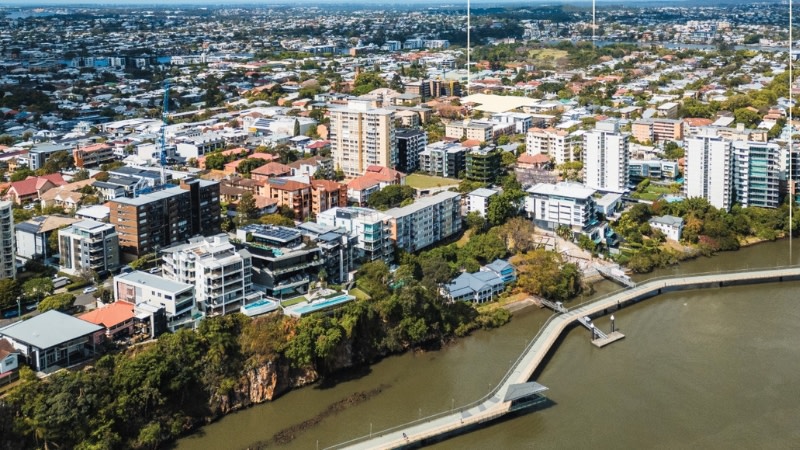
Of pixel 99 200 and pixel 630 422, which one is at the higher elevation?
pixel 99 200

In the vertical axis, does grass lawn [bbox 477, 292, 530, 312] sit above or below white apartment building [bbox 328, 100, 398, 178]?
below

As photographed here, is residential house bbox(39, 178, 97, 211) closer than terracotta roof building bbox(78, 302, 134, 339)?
No

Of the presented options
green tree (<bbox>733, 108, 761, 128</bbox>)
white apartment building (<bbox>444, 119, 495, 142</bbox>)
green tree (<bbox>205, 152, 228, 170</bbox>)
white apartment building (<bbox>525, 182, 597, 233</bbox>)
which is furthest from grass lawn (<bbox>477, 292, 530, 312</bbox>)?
green tree (<bbox>733, 108, 761, 128</bbox>)

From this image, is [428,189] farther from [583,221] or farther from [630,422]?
[630,422]

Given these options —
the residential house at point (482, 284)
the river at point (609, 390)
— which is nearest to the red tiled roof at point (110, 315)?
the river at point (609, 390)

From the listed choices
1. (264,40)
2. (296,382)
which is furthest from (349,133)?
(264,40)

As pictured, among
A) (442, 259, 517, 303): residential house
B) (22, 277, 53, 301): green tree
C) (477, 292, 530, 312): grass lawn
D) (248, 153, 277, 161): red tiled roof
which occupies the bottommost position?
(477, 292, 530, 312): grass lawn

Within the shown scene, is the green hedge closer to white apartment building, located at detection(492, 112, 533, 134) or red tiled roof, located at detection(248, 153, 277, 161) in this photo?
red tiled roof, located at detection(248, 153, 277, 161)
